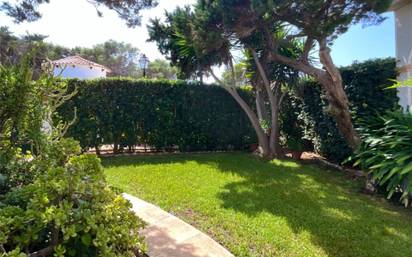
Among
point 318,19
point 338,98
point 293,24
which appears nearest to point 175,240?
point 338,98

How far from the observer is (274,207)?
5301 millimetres

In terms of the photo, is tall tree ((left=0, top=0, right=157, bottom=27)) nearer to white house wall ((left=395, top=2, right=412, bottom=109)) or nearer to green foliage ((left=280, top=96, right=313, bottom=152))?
green foliage ((left=280, top=96, right=313, bottom=152))

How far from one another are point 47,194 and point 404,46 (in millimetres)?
8160

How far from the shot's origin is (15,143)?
3.35 metres

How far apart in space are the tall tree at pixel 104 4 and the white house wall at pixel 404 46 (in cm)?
698

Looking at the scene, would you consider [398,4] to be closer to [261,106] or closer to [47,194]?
[261,106]

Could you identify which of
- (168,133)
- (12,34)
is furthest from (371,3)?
(12,34)

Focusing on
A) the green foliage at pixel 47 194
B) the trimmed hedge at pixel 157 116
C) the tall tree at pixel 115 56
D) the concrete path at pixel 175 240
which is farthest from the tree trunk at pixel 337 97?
the tall tree at pixel 115 56

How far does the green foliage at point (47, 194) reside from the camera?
2.00m

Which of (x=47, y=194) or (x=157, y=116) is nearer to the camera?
(x=47, y=194)

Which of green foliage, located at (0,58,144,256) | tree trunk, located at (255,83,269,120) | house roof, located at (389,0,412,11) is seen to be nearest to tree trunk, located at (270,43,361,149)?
house roof, located at (389,0,412,11)

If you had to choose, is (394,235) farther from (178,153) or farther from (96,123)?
(96,123)

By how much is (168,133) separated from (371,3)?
7386mm

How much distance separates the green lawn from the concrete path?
203 millimetres
